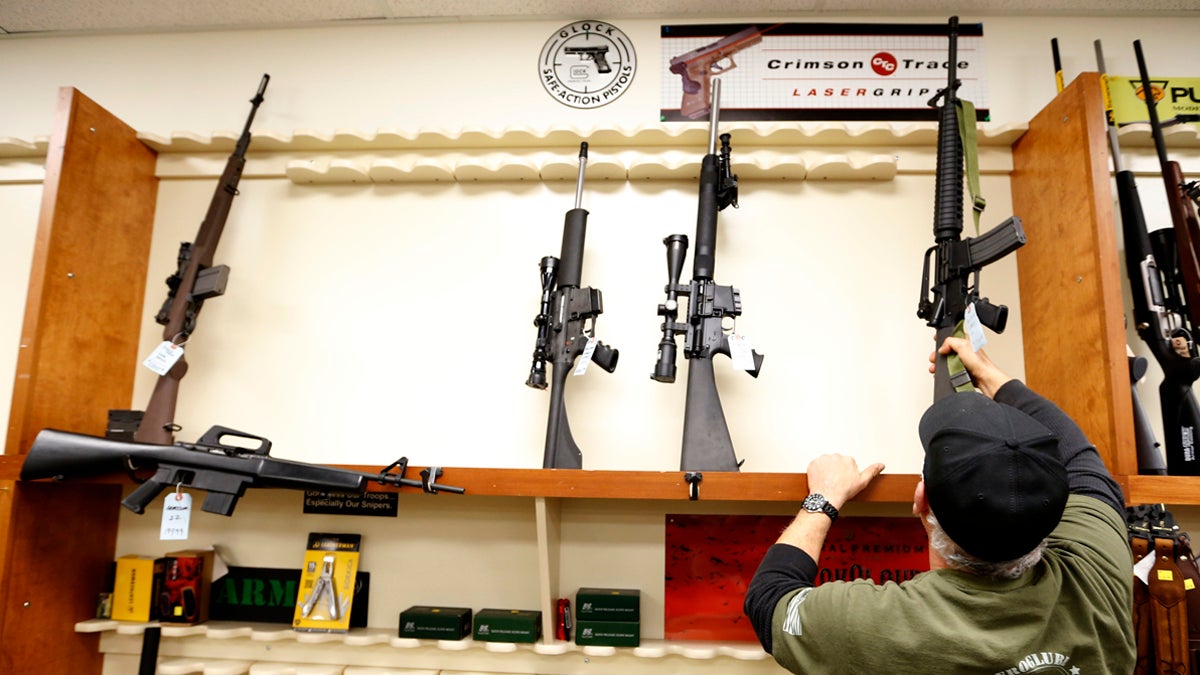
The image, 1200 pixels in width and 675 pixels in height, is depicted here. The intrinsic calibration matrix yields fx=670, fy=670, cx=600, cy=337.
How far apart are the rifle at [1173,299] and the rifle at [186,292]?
2764 mm

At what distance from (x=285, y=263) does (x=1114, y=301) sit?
251 centimetres

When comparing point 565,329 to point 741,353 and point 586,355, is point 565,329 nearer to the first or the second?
point 586,355

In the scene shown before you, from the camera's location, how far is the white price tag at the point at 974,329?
163 centimetres

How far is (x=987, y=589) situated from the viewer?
3.51 feet

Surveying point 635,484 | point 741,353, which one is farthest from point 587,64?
point 635,484

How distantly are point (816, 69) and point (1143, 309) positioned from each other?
127 centimetres

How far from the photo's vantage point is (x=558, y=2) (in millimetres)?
2420

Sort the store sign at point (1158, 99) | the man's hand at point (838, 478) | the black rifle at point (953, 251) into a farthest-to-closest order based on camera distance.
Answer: the store sign at point (1158, 99) → the black rifle at point (953, 251) → the man's hand at point (838, 478)

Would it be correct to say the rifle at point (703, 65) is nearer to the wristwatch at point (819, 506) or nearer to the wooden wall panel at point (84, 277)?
the wristwatch at point (819, 506)

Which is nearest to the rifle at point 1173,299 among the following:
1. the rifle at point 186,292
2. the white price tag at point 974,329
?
the white price tag at point 974,329

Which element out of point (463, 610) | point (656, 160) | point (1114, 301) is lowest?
point (463, 610)

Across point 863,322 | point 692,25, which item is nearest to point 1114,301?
point 863,322

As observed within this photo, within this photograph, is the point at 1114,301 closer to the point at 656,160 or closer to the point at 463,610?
the point at 656,160

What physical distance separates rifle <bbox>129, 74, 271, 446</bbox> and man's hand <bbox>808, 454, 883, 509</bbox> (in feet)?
6.16
